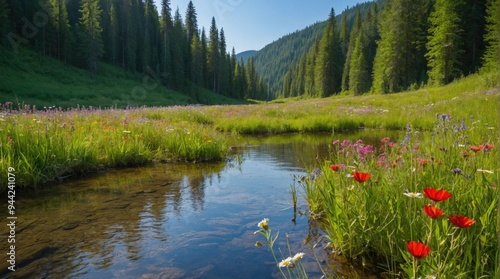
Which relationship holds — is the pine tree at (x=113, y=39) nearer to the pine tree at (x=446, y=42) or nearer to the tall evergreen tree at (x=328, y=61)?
the tall evergreen tree at (x=328, y=61)

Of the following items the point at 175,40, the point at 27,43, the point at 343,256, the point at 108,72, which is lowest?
the point at 343,256

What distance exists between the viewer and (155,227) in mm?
3789

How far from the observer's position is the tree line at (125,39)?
51469 mm

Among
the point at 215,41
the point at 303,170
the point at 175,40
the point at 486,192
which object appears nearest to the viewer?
the point at 486,192

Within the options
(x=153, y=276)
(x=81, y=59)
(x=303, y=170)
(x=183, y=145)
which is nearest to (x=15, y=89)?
(x=81, y=59)

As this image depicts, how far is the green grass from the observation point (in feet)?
105

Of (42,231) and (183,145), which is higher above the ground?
(183,145)

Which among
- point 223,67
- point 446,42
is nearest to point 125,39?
point 223,67

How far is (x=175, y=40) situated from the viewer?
67.2 m

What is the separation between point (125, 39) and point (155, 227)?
7244cm

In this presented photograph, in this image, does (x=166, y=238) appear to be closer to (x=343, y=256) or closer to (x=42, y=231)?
(x=42, y=231)

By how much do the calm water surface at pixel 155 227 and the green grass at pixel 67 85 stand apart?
24.3 m

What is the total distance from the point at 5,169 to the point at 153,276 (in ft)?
12.7

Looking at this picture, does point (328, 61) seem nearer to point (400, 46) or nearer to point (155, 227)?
point (400, 46)
